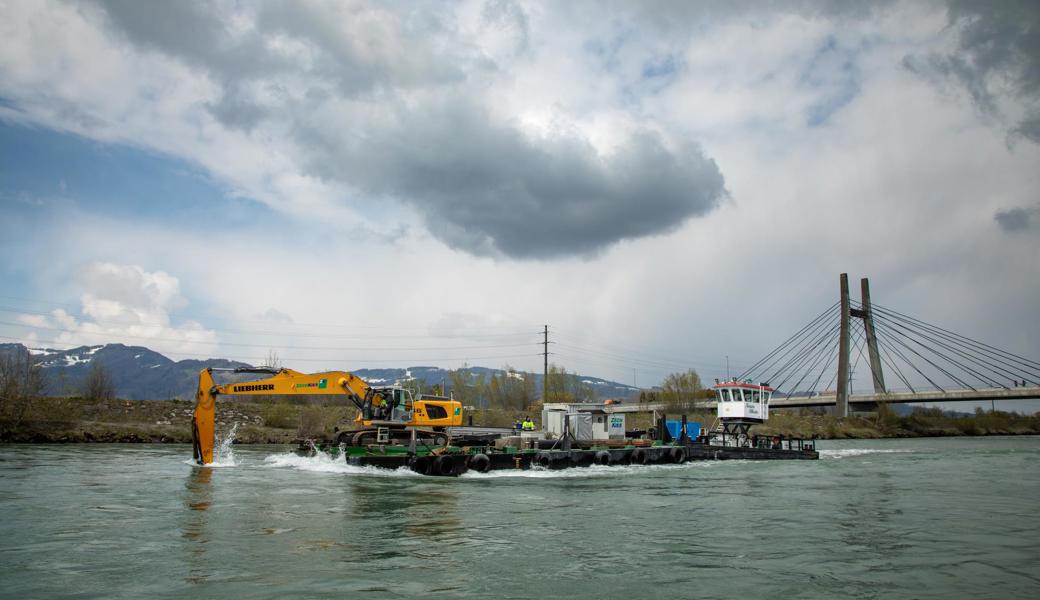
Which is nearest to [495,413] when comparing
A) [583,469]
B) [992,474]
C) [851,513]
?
[583,469]

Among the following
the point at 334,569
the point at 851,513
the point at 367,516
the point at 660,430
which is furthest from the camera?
the point at 660,430

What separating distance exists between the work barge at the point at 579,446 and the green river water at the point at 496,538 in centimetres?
222

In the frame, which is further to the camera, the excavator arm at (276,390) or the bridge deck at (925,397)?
the bridge deck at (925,397)

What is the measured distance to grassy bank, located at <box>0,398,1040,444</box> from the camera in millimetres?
55250

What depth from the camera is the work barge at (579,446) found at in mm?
32750

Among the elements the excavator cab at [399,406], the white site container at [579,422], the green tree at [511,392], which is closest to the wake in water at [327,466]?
the excavator cab at [399,406]

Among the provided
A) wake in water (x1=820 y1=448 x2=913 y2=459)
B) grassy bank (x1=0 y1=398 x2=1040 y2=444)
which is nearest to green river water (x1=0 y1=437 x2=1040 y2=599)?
wake in water (x1=820 y1=448 x2=913 y2=459)

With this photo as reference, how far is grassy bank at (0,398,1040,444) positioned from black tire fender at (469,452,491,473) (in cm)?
3405

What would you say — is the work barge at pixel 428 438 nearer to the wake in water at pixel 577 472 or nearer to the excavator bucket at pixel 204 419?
the excavator bucket at pixel 204 419

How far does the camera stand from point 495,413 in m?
97.9

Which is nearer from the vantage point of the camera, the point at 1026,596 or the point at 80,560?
the point at 1026,596

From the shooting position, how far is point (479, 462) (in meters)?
33.9

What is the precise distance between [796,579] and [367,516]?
11.6m

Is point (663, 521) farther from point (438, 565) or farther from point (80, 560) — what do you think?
point (80, 560)
